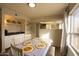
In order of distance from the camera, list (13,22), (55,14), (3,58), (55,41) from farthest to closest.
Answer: (13,22) < (55,41) < (55,14) < (3,58)

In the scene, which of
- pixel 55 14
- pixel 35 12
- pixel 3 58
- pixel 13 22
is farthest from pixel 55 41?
pixel 3 58

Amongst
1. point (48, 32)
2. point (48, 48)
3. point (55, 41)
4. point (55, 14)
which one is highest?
point (55, 14)

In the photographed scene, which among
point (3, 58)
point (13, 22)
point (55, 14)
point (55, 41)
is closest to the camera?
point (3, 58)

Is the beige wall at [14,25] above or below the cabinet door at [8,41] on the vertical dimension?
above

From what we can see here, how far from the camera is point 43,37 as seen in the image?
1.84m

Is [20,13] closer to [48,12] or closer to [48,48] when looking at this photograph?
[48,12]

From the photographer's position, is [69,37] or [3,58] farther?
[69,37]

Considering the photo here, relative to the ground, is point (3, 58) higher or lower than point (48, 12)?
lower

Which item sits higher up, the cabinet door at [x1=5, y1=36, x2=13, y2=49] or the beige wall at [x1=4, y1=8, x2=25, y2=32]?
the beige wall at [x1=4, y1=8, x2=25, y2=32]

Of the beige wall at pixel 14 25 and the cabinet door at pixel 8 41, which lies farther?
the beige wall at pixel 14 25

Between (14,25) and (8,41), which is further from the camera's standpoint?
(14,25)

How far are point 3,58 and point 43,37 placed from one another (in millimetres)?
1356

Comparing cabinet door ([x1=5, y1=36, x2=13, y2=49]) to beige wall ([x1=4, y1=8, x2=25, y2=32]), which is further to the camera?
beige wall ([x1=4, y1=8, x2=25, y2=32])

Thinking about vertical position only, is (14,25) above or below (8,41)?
above
